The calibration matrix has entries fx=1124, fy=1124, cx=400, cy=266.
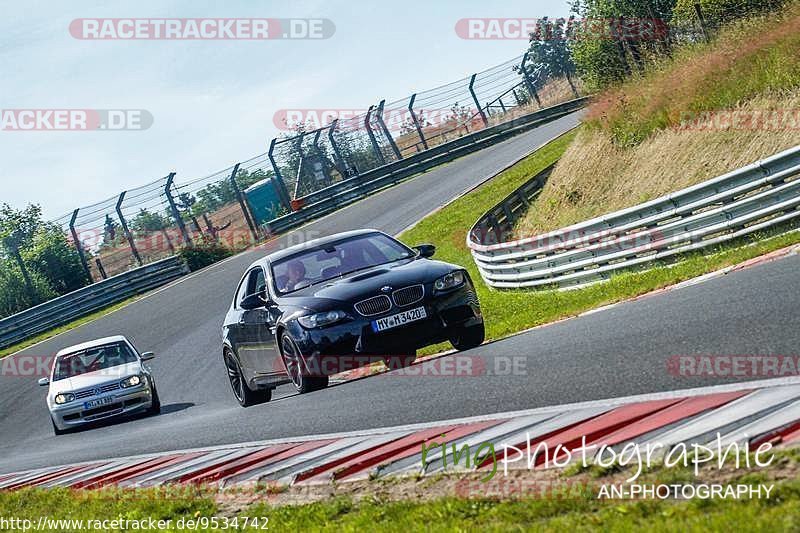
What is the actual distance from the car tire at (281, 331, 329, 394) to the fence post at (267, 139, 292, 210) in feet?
87.7

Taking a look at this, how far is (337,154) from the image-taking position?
41125 mm

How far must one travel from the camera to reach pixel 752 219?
14.0 m

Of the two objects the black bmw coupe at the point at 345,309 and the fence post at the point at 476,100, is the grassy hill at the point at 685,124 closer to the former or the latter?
the black bmw coupe at the point at 345,309

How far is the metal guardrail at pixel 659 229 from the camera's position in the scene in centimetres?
1374

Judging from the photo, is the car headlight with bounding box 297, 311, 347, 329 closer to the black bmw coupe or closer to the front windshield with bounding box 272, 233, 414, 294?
the black bmw coupe

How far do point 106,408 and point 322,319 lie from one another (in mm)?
8029

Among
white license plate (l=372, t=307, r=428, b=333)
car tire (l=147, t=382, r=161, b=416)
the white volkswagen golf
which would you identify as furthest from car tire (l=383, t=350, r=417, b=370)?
the white volkswagen golf

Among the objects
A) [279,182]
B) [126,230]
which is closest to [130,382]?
[126,230]

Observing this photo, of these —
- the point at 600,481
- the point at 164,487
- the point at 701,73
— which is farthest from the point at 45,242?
the point at 600,481

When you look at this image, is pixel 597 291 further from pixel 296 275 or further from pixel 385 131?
pixel 385 131

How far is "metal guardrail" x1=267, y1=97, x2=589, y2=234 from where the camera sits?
39594 mm

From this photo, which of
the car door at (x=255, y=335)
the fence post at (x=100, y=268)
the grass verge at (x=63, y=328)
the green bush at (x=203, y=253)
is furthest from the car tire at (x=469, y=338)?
the fence post at (x=100, y=268)

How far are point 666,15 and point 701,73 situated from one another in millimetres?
6999

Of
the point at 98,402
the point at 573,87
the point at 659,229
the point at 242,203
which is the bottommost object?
the point at 659,229
